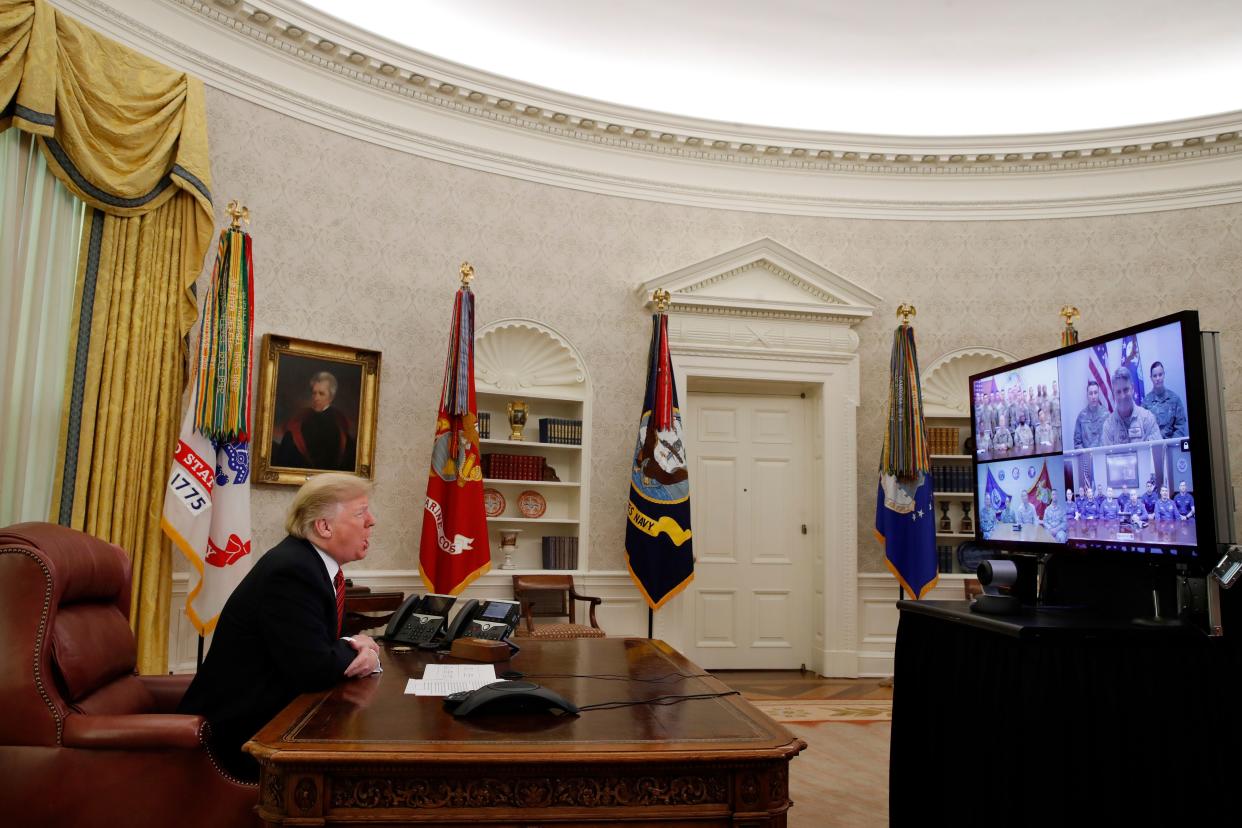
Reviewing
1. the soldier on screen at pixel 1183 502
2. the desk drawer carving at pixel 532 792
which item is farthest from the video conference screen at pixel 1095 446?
the desk drawer carving at pixel 532 792

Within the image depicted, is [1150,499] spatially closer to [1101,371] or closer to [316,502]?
[1101,371]

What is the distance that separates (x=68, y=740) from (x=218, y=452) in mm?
2777

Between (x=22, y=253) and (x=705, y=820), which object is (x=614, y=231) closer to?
(x=22, y=253)

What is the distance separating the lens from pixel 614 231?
6957mm

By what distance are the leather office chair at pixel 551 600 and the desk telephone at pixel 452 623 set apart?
2.67 m

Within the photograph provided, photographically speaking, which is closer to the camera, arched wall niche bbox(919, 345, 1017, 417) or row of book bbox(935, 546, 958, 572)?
row of book bbox(935, 546, 958, 572)

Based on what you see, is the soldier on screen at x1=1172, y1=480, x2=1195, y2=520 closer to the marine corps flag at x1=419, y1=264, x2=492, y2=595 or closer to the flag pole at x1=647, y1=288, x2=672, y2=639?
the marine corps flag at x1=419, y1=264, x2=492, y2=595

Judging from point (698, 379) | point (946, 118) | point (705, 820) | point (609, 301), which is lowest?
point (705, 820)

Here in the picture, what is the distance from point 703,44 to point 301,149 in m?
3.05

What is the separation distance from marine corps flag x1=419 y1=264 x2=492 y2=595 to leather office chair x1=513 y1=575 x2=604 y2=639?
51 centimetres

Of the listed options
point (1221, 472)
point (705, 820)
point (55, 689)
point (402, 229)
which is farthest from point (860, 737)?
point (402, 229)

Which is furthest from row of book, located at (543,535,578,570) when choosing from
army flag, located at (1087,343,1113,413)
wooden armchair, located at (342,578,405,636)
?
army flag, located at (1087,343,1113,413)

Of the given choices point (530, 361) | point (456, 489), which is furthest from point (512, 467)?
point (530, 361)

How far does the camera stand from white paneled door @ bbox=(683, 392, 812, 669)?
23.3ft
